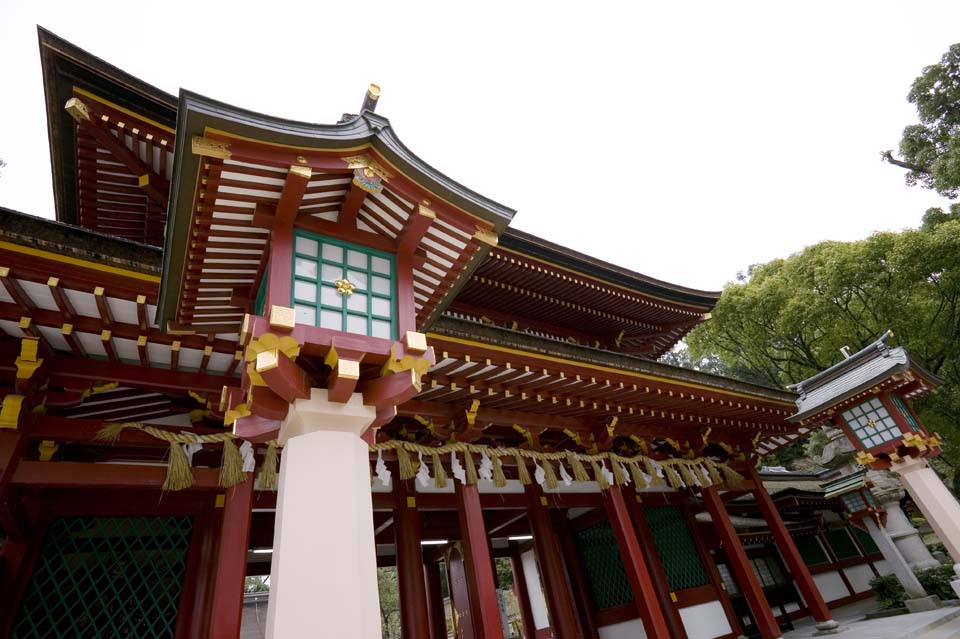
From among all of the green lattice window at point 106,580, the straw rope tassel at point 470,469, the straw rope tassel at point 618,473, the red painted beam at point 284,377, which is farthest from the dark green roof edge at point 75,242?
the straw rope tassel at point 618,473

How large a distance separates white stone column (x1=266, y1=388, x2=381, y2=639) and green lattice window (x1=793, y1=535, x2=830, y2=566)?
1773cm

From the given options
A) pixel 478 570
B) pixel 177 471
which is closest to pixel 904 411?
pixel 478 570

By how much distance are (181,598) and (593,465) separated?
647 cm

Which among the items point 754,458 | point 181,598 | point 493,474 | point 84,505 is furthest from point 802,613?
point 84,505

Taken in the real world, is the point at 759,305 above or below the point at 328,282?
above

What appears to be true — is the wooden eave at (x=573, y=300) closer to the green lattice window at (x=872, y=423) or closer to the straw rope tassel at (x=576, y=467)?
the straw rope tassel at (x=576, y=467)

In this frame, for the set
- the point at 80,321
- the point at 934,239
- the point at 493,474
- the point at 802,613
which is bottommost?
the point at 802,613

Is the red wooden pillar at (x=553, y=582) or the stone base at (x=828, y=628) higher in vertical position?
the red wooden pillar at (x=553, y=582)

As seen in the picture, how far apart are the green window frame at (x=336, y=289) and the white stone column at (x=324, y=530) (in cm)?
63

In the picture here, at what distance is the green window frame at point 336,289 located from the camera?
12.6 feet

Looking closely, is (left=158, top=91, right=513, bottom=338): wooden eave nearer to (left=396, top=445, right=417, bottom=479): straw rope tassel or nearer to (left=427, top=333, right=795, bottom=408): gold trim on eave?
(left=427, top=333, right=795, bottom=408): gold trim on eave

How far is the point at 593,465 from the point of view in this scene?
8633 mm

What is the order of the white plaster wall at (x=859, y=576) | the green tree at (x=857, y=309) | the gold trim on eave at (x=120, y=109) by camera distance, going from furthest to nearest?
the green tree at (x=857, y=309) < the white plaster wall at (x=859, y=576) < the gold trim on eave at (x=120, y=109)

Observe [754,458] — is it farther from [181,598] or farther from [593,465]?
[181,598]
